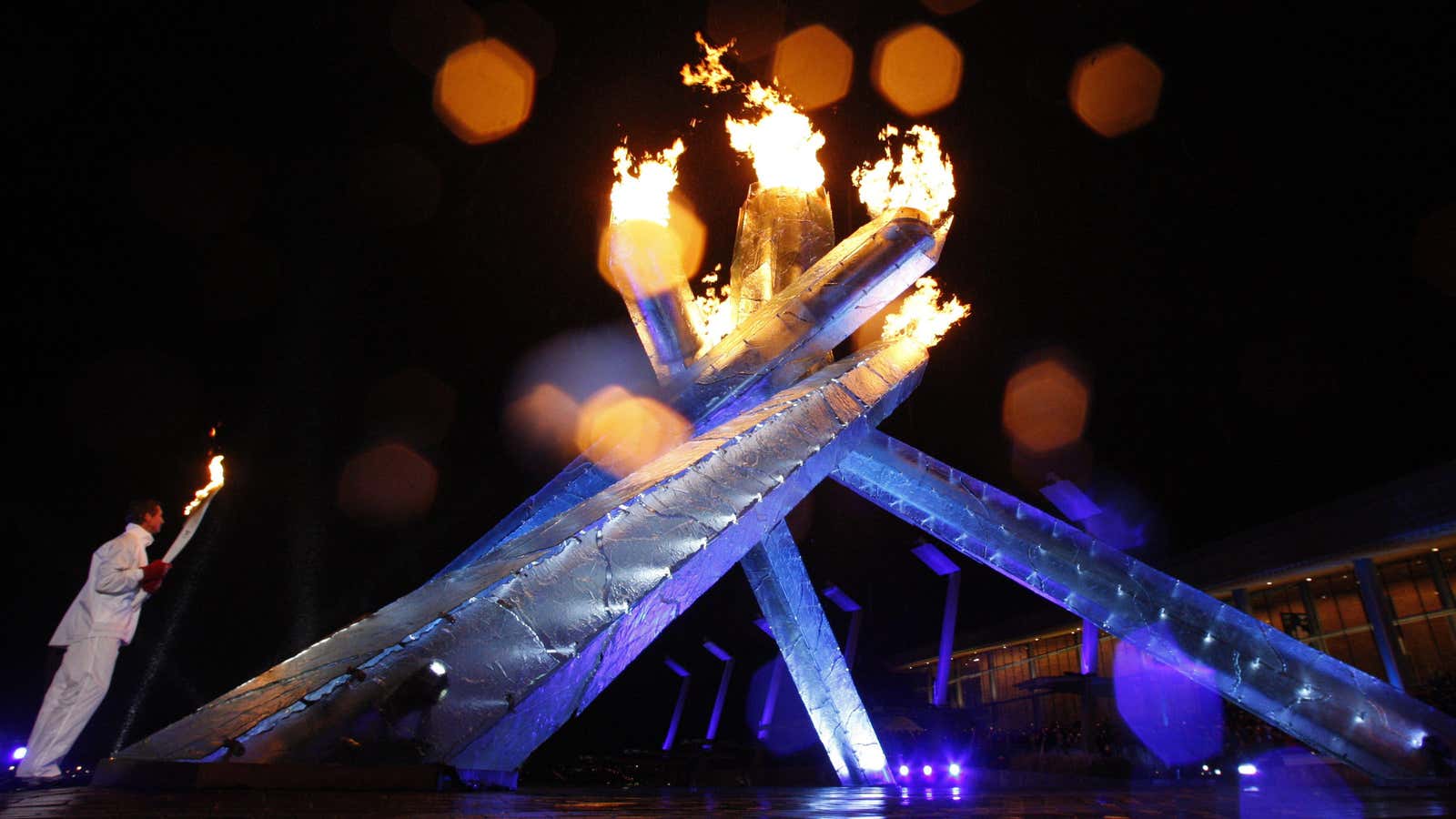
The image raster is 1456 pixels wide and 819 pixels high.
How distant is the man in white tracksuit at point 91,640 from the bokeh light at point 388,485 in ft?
18.3

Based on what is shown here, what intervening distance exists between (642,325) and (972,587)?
736 inches

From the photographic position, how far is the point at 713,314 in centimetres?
866

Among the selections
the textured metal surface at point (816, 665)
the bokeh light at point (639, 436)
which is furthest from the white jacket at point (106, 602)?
the textured metal surface at point (816, 665)

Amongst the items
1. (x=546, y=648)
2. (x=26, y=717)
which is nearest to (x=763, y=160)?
(x=546, y=648)

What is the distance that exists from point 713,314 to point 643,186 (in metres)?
2.36

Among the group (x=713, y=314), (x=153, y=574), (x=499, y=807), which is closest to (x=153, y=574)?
(x=153, y=574)

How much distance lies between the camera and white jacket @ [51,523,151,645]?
13.8ft

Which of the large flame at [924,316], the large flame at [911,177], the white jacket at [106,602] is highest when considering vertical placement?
the large flame at [911,177]

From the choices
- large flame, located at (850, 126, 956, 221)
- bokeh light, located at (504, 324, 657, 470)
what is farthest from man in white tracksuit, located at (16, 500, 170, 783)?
large flame, located at (850, 126, 956, 221)

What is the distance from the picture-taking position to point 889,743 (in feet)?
43.3

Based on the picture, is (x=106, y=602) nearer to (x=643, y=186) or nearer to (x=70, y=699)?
(x=70, y=699)

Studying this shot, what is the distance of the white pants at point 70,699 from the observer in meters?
3.96

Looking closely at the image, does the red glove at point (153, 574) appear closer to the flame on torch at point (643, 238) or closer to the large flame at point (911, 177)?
the flame on torch at point (643, 238)

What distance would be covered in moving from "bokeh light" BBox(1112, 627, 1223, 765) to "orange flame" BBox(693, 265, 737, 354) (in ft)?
28.8
